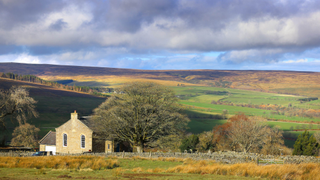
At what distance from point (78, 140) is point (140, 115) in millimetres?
14180

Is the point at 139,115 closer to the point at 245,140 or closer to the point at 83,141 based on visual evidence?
the point at 83,141

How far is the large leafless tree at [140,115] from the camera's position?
4062 cm

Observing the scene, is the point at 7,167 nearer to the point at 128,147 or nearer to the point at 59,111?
the point at 128,147

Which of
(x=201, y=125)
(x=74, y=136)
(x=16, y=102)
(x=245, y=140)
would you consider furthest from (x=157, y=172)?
(x=201, y=125)

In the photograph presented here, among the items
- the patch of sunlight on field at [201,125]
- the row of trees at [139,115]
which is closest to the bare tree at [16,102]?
the row of trees at [139,115]

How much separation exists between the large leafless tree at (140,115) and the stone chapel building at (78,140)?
4571mm

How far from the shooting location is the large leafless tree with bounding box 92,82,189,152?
40.6 meters

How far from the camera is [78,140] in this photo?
47.4 m

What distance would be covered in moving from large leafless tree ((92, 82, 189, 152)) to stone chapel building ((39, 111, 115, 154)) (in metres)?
4.57

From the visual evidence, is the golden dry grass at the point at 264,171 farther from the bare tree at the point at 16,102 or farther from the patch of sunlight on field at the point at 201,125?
the patch of sunlight on field at the point at 201,125

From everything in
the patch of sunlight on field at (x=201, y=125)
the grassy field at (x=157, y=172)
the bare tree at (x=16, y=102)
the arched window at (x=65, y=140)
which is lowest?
the patch of sunlight on field at (x=201, y=125)

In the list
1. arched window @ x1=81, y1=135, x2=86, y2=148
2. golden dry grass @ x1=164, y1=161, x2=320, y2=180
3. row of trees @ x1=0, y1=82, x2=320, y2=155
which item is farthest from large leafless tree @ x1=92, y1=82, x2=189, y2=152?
golden dry grass @ x1=164, y1=161, x2=320, y2=180

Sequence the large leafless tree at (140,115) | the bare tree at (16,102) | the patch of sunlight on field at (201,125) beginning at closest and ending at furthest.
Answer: the bare tree at (16,102)
the large leafless tree at (140,115)
the patch of sunlight on field at (201,125)

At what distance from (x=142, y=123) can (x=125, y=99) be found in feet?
16.3
